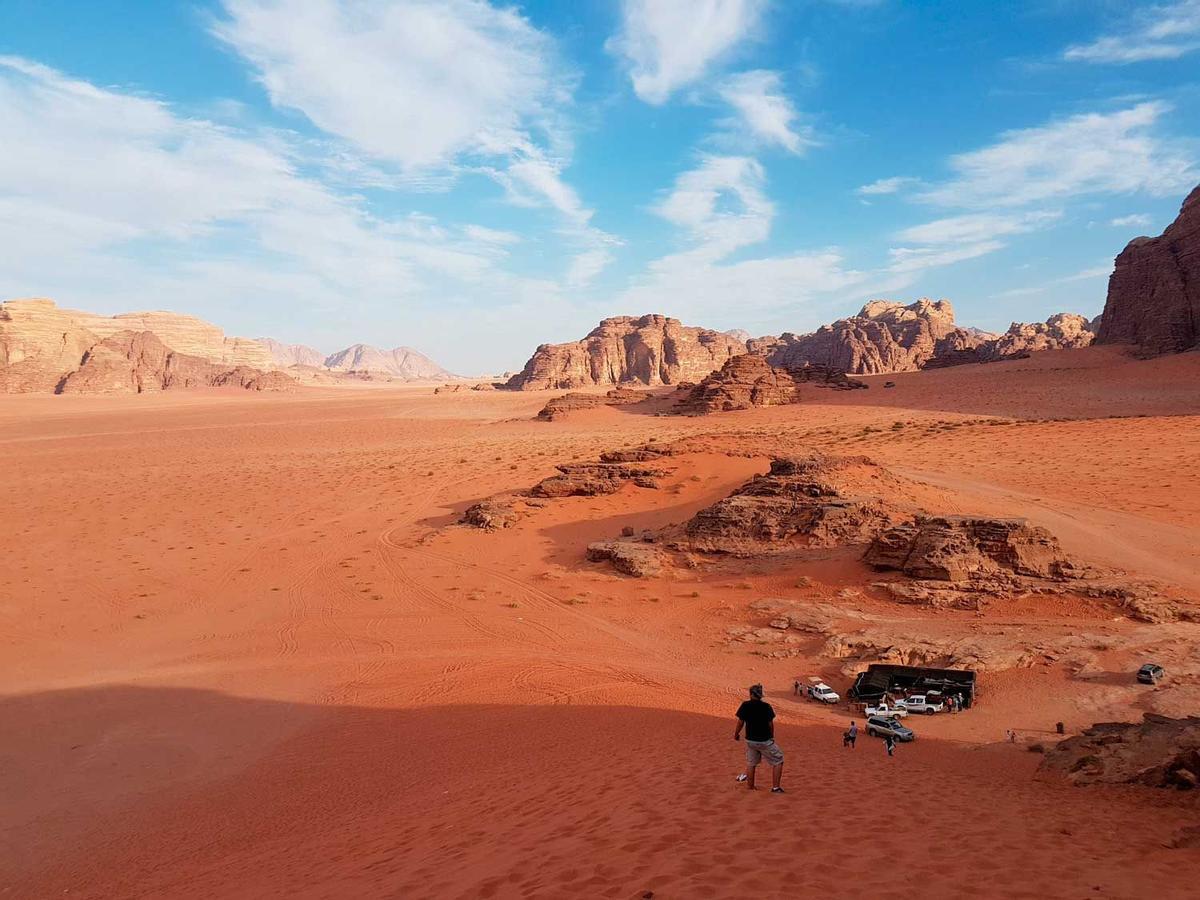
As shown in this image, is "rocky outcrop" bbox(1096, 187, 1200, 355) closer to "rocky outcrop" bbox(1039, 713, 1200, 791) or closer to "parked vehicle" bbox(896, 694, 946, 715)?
"parked vehicle" bbox(896, 694, 946, 715)

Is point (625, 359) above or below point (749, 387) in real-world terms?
above

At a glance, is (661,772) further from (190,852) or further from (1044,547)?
(1044,547)

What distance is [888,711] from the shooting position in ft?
34.8

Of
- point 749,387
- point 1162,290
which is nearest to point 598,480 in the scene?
point 749,387

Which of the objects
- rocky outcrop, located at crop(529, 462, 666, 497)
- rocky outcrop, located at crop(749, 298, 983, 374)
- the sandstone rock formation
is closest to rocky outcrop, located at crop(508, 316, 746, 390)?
rocky outcrop, located at crop(749, 298, 983, 374)

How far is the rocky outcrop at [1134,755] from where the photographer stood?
672cm

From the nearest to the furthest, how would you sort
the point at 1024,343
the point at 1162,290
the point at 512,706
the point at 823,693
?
the point at 823,693
the point at 512,706
the point at 1162,290
the point at 1024,343

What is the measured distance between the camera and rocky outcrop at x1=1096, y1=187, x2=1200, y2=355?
57.4 meters

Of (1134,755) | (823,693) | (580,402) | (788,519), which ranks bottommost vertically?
(823,693)

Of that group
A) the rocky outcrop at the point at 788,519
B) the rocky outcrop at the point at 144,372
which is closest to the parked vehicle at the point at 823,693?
the rocky outcrop at the point at 788,519

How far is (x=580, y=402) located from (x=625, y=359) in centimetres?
5484

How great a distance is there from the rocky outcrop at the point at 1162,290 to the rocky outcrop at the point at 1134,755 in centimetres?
6524

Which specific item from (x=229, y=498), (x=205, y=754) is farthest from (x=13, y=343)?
(x=205, y=754)

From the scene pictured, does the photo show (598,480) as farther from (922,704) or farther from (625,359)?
(625,359)
